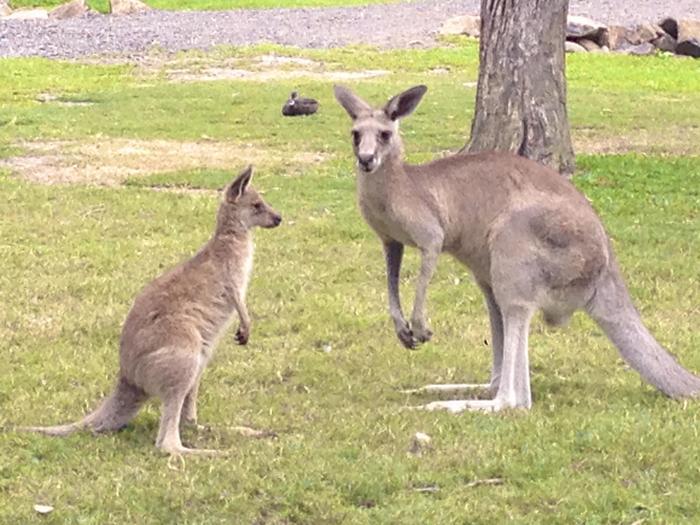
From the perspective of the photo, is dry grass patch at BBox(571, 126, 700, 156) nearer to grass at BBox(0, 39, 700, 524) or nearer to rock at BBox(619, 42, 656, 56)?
grass at BBox(0, 39, 700, 524)

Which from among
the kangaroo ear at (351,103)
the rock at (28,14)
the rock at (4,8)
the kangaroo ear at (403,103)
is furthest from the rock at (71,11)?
the kangaroo ear at (403,103)

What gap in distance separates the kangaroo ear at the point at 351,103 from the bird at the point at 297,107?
9.03 meters

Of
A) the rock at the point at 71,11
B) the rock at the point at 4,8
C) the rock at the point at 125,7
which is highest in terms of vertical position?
the rock at the point at 71,11

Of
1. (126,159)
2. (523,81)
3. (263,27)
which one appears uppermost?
(523,81)

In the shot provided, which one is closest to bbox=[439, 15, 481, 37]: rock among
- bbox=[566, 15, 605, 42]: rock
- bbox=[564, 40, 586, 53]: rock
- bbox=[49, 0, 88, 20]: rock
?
bbox=[566, 15, 605, 42]: rock

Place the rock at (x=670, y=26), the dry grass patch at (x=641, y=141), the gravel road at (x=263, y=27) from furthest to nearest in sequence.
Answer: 1. the rock at (x=670, y=26)
2. the gravel road at (x=263, y=27)
3. the dry grass patch at (x=641, y=141)

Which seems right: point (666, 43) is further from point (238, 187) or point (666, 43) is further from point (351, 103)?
point (238, 187)

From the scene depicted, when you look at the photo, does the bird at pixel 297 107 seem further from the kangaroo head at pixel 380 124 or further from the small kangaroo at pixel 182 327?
the small kangaroo at pixel 182 327

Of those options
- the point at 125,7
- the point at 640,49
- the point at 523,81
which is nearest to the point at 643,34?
the point at 640,49

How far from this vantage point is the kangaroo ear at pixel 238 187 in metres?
5.54

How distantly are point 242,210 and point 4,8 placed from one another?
2997cm

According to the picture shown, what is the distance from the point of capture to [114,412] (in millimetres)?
5055

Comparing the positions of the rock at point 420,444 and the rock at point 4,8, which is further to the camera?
the rock at point 4,8

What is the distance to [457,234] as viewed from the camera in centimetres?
570
